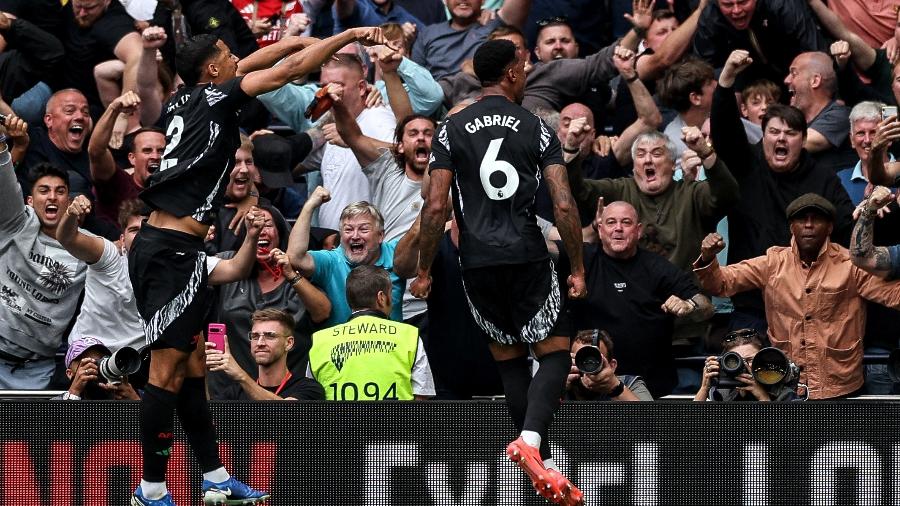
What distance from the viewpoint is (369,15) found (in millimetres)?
13930

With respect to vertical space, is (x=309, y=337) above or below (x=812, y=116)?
below

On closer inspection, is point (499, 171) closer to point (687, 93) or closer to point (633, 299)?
point (633, 299)

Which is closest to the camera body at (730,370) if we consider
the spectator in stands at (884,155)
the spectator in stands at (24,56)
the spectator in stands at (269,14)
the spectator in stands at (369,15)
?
the spectator in stands at (884,155)

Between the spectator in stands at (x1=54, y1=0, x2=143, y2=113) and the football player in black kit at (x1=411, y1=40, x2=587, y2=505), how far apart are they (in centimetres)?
579

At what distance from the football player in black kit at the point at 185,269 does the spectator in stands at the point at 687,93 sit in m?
4.24

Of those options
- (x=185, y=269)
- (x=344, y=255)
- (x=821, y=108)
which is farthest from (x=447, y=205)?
(x=821, y=108)

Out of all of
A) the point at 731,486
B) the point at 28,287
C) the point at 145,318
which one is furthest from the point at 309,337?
the point at 731,486

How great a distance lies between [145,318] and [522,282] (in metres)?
2.01

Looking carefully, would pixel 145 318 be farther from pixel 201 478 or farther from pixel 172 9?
pixel 172 9

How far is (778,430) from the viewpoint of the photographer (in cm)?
898

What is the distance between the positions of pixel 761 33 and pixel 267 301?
180 inches

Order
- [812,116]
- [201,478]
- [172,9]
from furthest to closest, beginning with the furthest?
[172,9], [812,116], [201,478]

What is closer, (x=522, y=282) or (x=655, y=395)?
(x=522, y=282)

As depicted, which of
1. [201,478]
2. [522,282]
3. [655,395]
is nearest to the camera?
[522,282]
